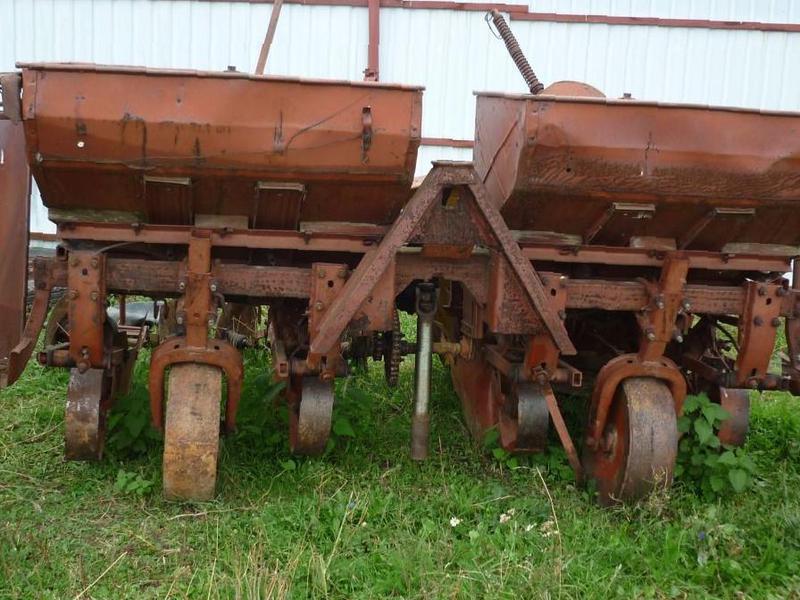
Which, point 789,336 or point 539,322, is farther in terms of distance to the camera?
point 789,336

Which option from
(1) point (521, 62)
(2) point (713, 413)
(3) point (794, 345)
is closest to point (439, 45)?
(1) point (521, 62)

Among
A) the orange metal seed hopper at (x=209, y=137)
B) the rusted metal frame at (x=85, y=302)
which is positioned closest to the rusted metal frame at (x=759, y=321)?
the orange metal seed hopper at (x=209, y=137)

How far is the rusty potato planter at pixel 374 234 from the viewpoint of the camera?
3402 mm

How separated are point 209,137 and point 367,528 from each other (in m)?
1.73

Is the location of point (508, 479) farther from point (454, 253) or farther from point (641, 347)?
point (454, 253)

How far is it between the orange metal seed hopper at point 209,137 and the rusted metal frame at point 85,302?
0.78 ft

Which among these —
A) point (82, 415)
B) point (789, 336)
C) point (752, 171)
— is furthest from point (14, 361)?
point (789, 336)

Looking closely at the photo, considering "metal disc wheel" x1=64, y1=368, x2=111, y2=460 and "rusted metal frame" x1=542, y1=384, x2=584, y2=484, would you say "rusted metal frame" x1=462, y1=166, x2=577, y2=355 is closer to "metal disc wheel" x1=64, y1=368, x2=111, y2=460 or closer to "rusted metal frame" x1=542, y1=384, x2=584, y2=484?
"rusted metal frame" x1=542, y1=384, x2=584, y2=484

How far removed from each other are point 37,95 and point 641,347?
9.10ft

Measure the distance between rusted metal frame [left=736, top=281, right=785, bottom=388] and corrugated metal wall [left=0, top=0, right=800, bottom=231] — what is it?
5.35 metres

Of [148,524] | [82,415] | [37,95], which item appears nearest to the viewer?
[37,95]

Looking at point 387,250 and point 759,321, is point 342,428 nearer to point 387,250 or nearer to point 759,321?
point 387,250

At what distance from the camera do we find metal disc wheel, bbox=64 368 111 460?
381 cm

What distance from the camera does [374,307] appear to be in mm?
3629
